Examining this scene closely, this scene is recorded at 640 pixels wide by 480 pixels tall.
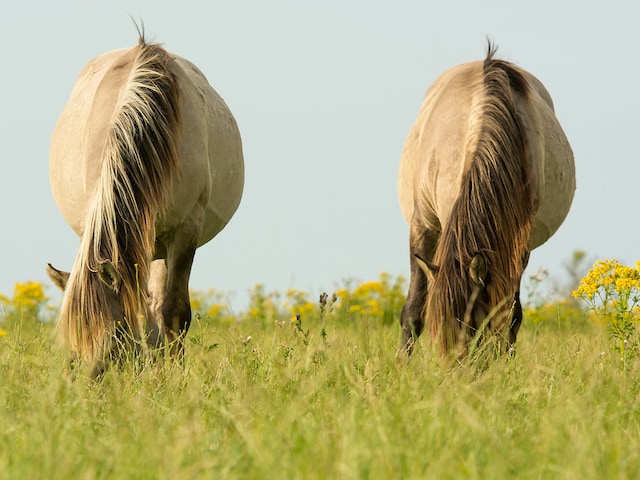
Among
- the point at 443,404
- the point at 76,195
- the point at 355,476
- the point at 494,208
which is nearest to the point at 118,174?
the point at 76,195

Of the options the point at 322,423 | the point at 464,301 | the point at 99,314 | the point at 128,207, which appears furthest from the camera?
the point at 128,207

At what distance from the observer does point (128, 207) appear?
5.22 m

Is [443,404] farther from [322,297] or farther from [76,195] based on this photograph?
[76,195]

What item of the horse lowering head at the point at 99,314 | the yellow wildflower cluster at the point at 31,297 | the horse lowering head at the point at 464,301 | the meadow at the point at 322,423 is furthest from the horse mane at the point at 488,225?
the yellow wildflower cluster at the point at 31,297

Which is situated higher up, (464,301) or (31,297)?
(464,301)

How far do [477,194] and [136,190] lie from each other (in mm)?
2096

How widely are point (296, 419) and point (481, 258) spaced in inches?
77.1

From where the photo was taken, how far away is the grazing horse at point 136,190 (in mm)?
4879

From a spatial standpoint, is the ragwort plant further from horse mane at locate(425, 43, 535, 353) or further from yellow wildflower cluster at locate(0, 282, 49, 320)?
yellow wildflower cluster at locate(0, 282, 49, 320)

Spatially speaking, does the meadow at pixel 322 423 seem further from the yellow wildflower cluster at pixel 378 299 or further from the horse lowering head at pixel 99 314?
the yellow wildflower cluster at pixel 378 299

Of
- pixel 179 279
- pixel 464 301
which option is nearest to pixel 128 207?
pixel 179 279

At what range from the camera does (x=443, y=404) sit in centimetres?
362

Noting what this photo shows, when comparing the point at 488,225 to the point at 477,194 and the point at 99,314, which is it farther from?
the point at 99,314

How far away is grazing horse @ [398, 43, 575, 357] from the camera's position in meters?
5.16
